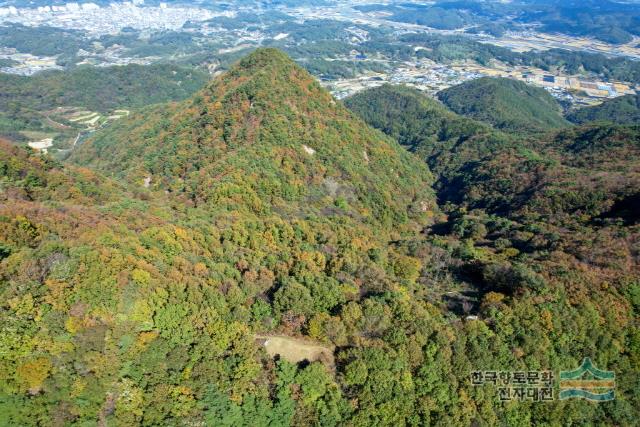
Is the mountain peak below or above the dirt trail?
above

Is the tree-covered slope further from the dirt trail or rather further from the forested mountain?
the dirt trail

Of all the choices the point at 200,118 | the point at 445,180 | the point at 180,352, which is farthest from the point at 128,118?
the point at 180,352

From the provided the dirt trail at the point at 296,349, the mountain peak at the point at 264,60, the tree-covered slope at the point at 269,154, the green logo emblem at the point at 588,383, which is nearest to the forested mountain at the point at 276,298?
the dirt trail at the point at 296,349

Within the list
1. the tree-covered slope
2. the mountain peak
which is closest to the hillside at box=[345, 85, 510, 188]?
the tree-covered slope

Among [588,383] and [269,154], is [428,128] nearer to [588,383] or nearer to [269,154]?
[269,154]

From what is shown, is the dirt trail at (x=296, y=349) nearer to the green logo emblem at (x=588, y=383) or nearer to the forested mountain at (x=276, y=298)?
the forested mountain at (x=276, y=298)

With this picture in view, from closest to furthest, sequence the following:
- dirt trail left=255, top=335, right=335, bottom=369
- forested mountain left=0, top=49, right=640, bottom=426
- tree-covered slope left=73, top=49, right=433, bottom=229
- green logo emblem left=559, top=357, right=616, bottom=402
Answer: forested mountain left=0, top=49, right=640, bottom=426, dirt trail left=255, top=335, right=335, bottom=369, green logo emblem left=559, top=357, right=616, bottom=402, tree-covered slope left=73, top=49, right=433, bottom=229
